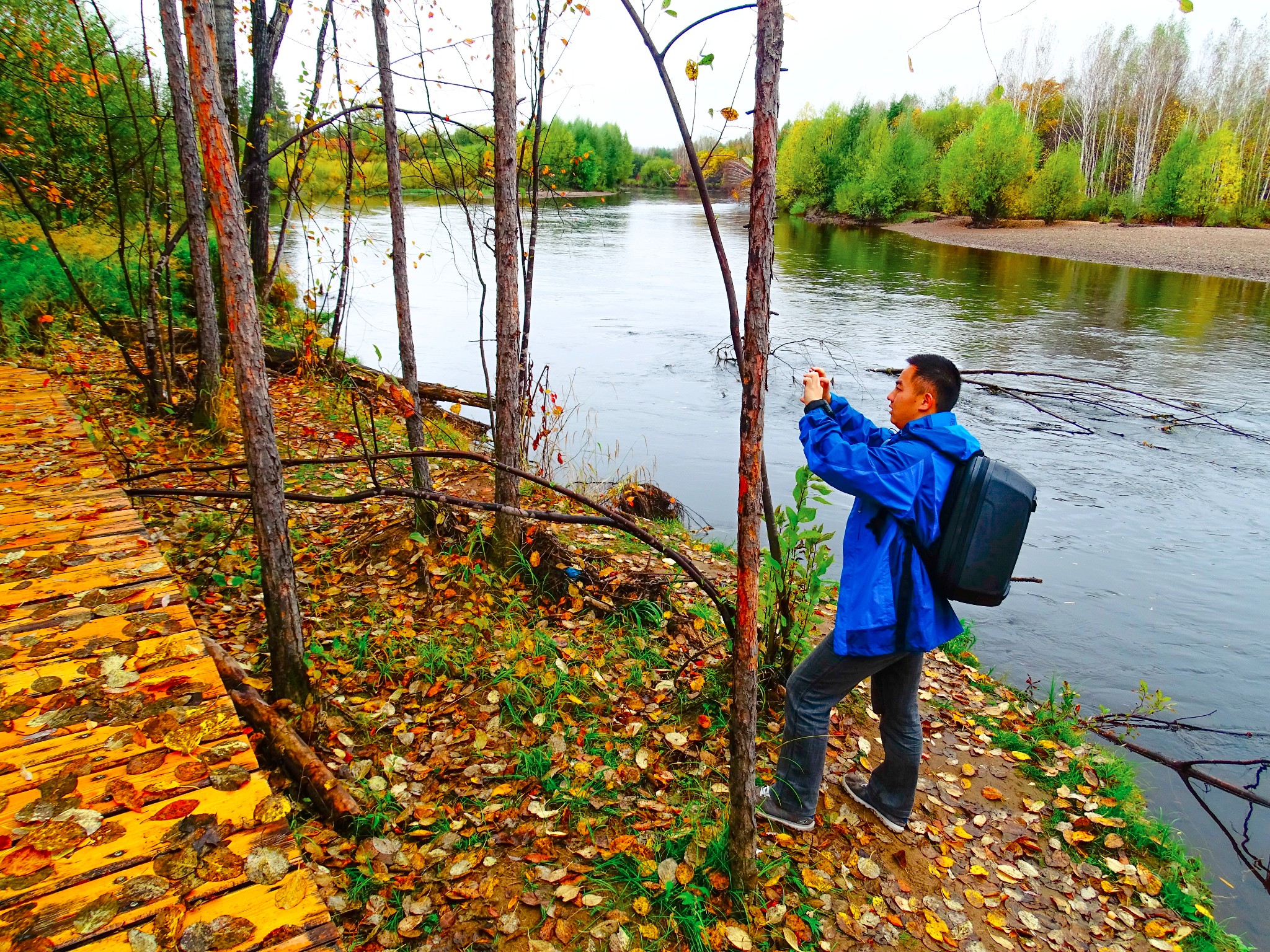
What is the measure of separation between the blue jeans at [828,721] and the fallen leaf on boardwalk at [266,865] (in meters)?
1.99

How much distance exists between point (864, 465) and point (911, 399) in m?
0.45

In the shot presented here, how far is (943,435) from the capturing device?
9.13 feet

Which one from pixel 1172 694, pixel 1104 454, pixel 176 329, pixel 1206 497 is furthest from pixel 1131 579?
pixel 176 329

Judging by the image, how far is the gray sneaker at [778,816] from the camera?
323 centimetres

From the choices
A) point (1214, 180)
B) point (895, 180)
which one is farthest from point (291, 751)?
point (895, 180)

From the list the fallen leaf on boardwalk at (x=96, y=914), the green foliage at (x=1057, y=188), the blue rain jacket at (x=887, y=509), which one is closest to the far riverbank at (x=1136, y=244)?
the green foliage at (x=1057, y=188)

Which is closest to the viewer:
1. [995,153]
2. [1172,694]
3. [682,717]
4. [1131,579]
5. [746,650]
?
[746,650]

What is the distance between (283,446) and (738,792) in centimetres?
564

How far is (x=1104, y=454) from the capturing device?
436 inches

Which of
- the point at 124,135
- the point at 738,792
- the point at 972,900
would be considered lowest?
the point at 972,900

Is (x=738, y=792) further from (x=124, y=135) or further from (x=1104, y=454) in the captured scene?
(x=124, y=135)

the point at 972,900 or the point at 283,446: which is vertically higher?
the point at 283,446

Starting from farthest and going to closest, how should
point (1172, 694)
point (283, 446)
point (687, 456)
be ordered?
1. point (687, 456)
2. point (283, 446)
3. point (1172, 694)

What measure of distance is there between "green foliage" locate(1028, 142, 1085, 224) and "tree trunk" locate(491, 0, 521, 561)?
55312mm
